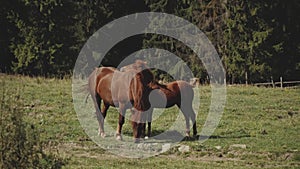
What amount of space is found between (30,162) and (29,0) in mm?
27659

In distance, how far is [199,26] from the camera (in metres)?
39.8

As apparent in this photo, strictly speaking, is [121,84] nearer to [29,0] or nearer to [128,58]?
[29,0]

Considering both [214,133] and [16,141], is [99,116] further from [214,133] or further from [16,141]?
[16,141]

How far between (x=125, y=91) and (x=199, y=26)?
22504mm

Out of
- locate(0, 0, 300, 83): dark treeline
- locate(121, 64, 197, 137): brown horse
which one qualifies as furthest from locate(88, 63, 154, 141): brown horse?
locate(0, 0, 300, 83): dark treeline

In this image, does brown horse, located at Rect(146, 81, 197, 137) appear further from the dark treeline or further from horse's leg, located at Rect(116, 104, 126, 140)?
the dark treeline

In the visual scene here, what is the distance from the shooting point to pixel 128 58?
4109 centimetres

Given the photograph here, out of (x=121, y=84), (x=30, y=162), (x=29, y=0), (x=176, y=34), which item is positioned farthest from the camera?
(x=176, y=34)

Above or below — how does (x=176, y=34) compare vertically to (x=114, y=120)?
above

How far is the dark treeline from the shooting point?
3734cm

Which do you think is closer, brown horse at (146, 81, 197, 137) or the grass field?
the grass field

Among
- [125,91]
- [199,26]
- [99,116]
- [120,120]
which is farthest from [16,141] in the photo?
[199,26]

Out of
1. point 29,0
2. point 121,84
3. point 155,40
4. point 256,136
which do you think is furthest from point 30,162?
point 155,40

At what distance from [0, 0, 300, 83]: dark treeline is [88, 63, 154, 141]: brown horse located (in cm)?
1836
